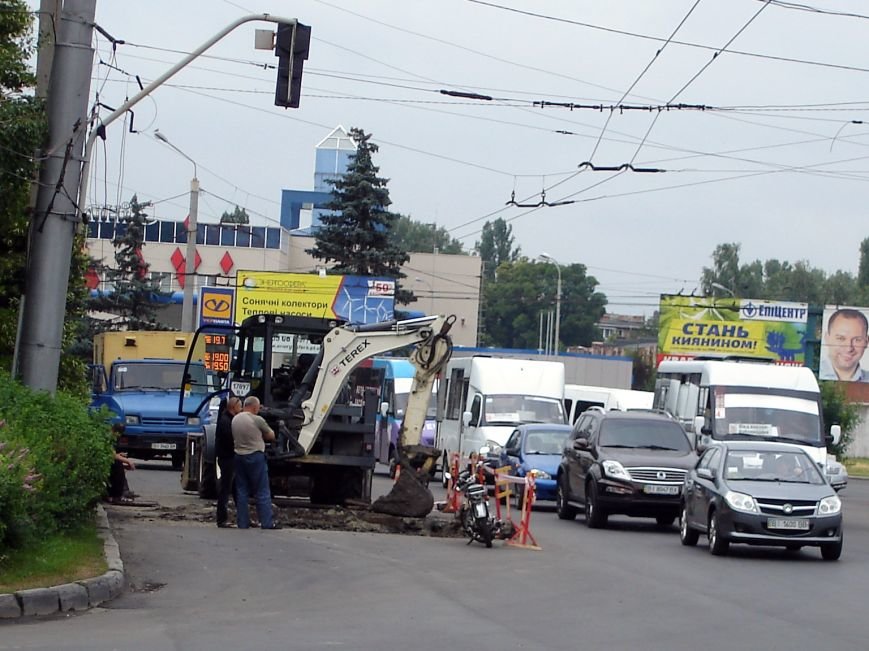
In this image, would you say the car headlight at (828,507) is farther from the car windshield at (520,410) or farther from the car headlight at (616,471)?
the car windshield at (520,410)

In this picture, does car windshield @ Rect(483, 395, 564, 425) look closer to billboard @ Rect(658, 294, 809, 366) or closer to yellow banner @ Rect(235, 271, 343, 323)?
yellow banner @ Rect(235, 271, 343, 323)

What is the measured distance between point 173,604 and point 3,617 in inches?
69.1

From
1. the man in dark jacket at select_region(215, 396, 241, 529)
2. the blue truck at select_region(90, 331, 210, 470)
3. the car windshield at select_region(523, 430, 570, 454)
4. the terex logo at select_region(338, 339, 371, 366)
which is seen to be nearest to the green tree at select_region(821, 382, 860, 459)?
the blue truck at select_region(90, 331, 210, 470)

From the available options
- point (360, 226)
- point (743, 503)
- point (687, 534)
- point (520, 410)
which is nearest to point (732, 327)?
point (360, 226)

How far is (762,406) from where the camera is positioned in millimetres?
28359

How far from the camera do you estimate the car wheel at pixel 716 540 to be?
1830 centimetres

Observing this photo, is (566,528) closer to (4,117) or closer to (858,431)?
(4,117)

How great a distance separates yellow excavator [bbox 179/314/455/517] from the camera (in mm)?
20344

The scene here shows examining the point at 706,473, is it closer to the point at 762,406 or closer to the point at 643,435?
the point at 643,435

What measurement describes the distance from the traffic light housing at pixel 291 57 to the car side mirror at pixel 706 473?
7.19 meters

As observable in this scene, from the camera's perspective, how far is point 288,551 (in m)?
16.2

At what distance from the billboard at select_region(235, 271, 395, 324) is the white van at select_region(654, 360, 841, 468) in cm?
2656

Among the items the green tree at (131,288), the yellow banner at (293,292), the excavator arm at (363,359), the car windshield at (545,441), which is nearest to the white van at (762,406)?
the car windshield at (545,441)

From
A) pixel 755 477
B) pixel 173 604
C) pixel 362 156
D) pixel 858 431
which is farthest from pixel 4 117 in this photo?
pixel 858 431
